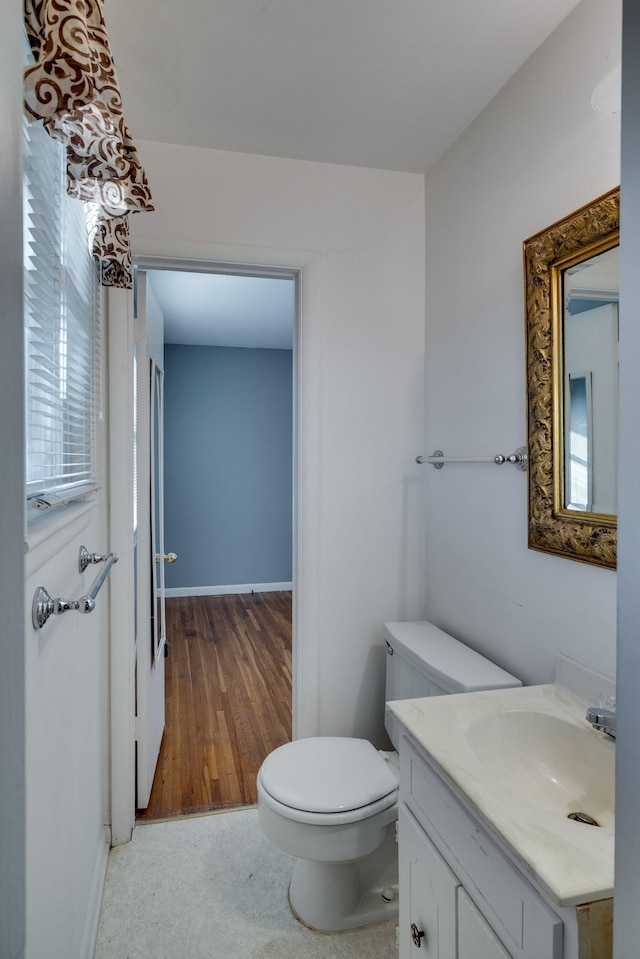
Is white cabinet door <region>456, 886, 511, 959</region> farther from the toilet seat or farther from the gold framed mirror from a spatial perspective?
the gold framed mirror

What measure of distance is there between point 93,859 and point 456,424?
1738 mm

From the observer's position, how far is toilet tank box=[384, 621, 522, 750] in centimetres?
157

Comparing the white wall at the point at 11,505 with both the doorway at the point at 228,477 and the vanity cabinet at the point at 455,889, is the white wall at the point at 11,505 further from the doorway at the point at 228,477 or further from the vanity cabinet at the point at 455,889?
the doorway at the point at 228,477

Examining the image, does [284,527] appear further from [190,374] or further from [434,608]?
[434,608]

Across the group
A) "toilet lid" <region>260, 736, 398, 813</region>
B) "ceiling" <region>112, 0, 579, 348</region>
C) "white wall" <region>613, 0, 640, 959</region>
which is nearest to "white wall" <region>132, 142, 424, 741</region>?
"ceiling" <region>112, 0, 579, 348</region>

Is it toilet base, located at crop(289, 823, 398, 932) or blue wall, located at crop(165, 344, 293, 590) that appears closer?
toilet base, located at crop(289, 823, 398, 932)

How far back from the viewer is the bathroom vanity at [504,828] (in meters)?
0.77

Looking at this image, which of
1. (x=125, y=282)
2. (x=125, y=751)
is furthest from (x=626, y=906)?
(x=125, y=751)

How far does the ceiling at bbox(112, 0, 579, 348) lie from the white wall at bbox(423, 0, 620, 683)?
114mm

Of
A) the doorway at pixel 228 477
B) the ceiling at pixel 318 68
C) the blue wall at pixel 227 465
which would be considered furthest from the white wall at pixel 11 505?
the blue wall at pixel 227 465

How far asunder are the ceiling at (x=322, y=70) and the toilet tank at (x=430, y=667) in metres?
1.70

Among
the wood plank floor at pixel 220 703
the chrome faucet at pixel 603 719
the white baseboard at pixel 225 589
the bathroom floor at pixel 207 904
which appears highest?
the chrome faucet at pixel 603 719

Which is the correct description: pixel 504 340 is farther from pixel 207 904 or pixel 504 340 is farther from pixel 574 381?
pixel 207 904

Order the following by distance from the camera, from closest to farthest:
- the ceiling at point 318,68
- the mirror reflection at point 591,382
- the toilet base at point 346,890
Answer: the mirror reflection at point 591,382 → the ceiling at point 318,68 → the toilet base at point 346,890
